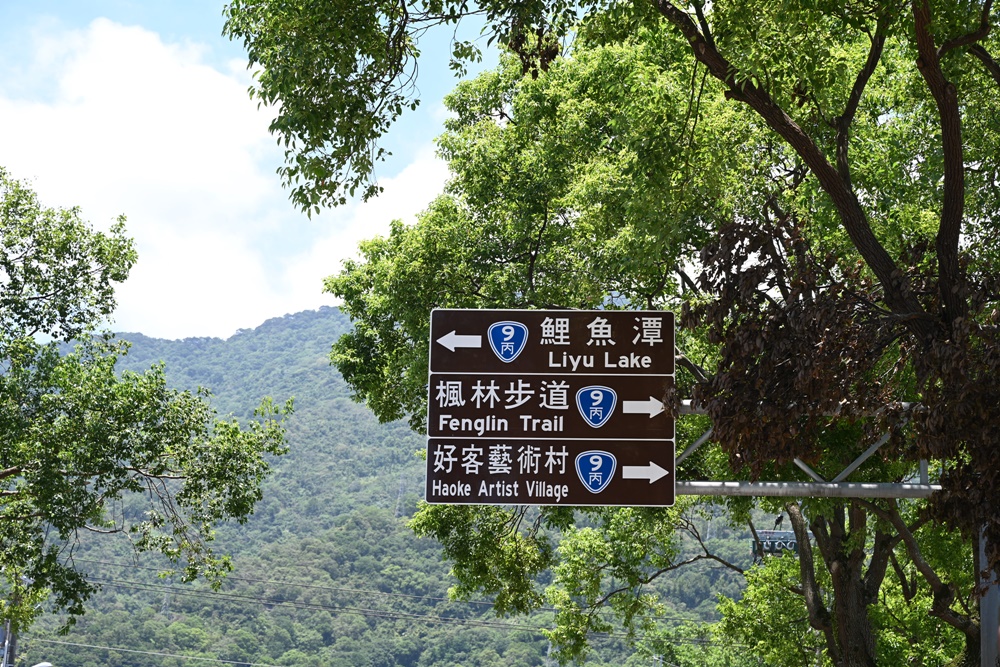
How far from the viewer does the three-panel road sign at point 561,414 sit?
9094 millimetres

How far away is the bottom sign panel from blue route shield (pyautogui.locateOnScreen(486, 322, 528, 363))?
2.17 feet

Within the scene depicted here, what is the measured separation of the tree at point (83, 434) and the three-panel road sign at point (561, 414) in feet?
26.1

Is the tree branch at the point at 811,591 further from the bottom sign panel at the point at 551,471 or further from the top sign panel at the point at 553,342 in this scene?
the top sign panel at the point at 553,342

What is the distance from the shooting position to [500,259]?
1602 centimetres

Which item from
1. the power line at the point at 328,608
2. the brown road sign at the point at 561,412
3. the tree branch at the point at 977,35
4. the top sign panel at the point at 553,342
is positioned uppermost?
the tree branch at the point at 977,35

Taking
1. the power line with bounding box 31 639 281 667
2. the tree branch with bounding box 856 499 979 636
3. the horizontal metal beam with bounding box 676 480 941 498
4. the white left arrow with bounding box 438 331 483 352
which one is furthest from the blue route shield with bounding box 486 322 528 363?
the power line with bounding box 31 639 281 667

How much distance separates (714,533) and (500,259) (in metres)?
56.0

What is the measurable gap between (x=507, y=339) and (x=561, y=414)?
27.6 inches

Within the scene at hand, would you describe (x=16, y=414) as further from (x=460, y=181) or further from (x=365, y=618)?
(x=365, y=618)

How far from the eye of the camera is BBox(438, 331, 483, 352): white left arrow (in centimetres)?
925

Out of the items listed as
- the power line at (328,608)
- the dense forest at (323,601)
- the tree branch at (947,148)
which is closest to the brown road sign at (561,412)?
the tree branch at (947,148)

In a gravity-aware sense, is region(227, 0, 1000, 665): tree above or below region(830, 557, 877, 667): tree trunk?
above

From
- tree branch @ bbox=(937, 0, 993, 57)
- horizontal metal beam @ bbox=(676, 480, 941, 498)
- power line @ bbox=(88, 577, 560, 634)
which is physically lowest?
power line @ bbox=(88, 577, 560, 634)

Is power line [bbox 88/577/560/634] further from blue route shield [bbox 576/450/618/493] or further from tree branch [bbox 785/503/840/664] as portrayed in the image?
blue route shield [bbox 576/450/618/493]
